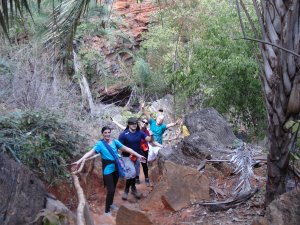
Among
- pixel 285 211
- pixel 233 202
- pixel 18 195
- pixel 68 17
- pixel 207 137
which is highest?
pixel 68 17

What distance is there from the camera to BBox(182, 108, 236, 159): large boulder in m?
7.74

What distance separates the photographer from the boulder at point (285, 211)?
3.38 metres

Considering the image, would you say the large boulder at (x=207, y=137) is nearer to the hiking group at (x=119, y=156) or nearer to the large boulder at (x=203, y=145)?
the large boulder at (x=203, y=145)

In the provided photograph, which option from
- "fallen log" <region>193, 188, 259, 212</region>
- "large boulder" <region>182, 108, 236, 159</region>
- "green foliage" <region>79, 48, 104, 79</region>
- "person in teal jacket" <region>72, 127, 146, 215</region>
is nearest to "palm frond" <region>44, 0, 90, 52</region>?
"person in teal jacket" <region>72, 127, 146, 215</region>

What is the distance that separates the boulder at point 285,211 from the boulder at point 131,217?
Answer: 179cm

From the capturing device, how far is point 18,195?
14.4 ft

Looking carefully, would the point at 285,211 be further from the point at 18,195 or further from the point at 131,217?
the point at 18,195

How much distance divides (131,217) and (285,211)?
205 centimetres

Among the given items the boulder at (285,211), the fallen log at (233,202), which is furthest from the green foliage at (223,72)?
the boulder at (285,211)

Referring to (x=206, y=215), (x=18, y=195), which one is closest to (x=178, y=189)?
(x=206, y=215)

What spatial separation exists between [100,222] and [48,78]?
6.35m

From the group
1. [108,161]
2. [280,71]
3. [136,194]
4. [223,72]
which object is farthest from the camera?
[223,72]

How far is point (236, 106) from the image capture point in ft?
45.2

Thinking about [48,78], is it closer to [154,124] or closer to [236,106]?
[154,124]
